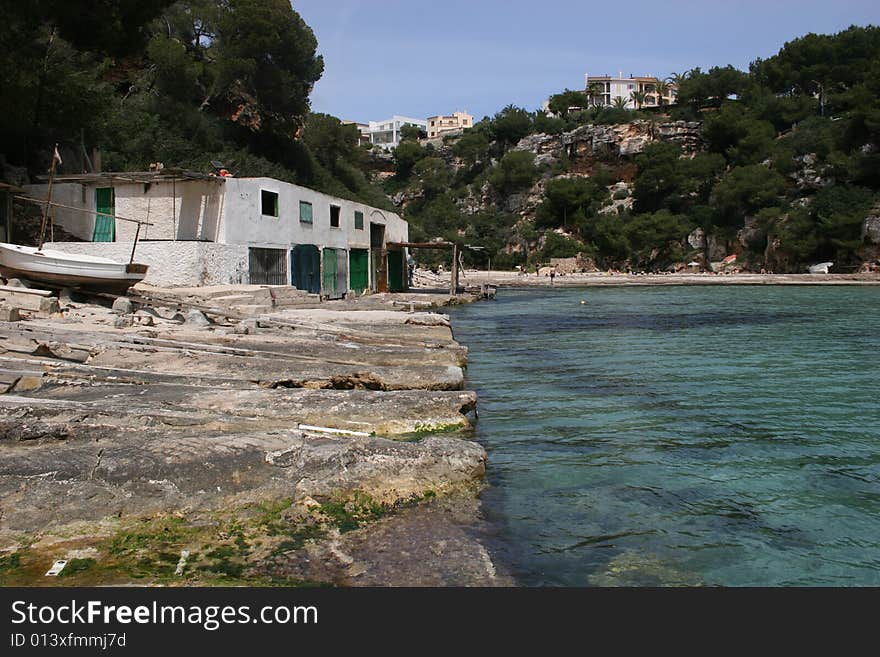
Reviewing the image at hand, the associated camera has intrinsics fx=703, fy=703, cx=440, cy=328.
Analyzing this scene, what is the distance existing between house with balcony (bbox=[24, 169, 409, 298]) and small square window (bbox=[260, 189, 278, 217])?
39mm

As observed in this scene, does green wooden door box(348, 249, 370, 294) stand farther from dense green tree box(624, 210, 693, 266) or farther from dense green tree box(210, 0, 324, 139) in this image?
dense green tree box(624, 210, 693, 266)

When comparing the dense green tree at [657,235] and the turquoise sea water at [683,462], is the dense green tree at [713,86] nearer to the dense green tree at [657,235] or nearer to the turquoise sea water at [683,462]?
the dense green tree at [657,235]

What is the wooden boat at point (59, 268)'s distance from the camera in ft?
54.8

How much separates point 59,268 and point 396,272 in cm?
2598

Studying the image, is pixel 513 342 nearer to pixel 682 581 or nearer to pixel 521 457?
pixel 521 457

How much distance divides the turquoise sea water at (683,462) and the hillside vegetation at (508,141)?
2360 cm

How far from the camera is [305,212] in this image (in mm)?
29781

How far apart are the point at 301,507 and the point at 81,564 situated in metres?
1.62

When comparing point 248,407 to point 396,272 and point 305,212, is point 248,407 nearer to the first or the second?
point 305,212

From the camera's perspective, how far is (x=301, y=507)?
5.61 metres

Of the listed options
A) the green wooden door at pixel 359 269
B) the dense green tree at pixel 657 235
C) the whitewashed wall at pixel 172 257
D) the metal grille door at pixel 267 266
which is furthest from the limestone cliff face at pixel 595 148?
the whitewashed wall at pixel 172 257

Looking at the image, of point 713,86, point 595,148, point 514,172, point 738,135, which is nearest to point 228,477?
point 738,135
